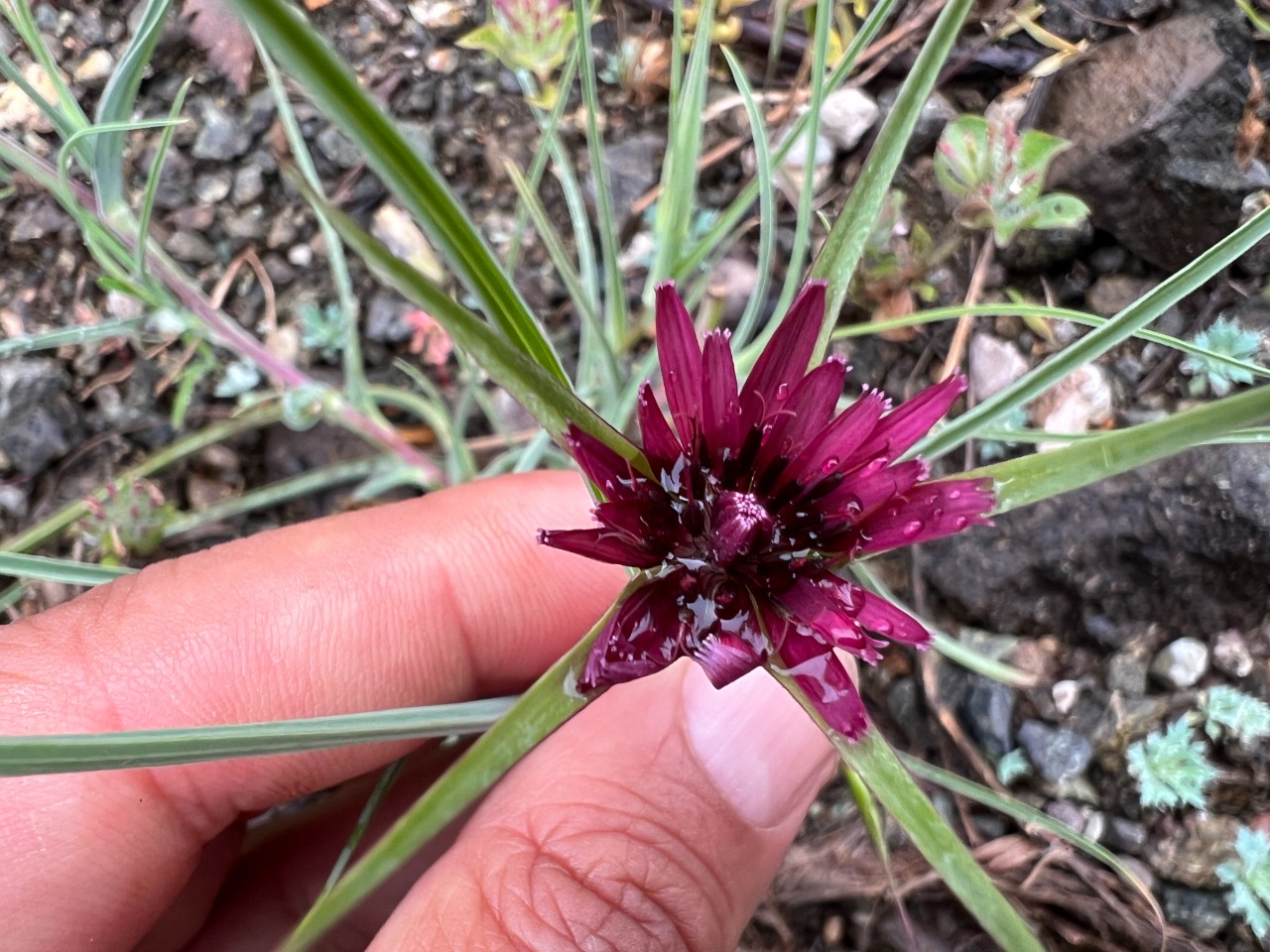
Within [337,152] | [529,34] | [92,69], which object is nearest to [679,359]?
[529,34]

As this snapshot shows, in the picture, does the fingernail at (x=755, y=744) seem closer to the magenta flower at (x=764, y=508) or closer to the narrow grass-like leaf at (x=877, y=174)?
the magenta flower at (x=764, y=508)

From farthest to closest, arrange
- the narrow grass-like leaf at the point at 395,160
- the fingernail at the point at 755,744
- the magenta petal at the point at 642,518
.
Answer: the fingernail at the point at 755,744
the magenta petal at the point at 642,518
the narrow grass-like leaf at the point at 395,160

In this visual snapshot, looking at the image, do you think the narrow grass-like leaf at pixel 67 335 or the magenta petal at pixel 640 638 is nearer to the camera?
the magenta petal at pixel 640 638

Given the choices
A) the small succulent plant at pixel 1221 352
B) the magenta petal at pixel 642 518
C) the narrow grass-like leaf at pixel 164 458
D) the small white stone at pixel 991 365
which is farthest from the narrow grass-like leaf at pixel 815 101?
the narrow grass-like leaf at pixel 164 458

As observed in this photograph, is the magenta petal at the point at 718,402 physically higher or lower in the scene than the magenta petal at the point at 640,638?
higher

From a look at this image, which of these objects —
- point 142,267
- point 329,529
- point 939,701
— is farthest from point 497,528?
point 939,701

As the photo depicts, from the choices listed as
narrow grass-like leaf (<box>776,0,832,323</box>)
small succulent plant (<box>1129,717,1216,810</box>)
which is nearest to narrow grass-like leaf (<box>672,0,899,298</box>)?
narrow grass-like leaf (<box>776,0,832,323</box>)

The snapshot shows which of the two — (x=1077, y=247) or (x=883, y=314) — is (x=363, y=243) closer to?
(x=883, y=314)
